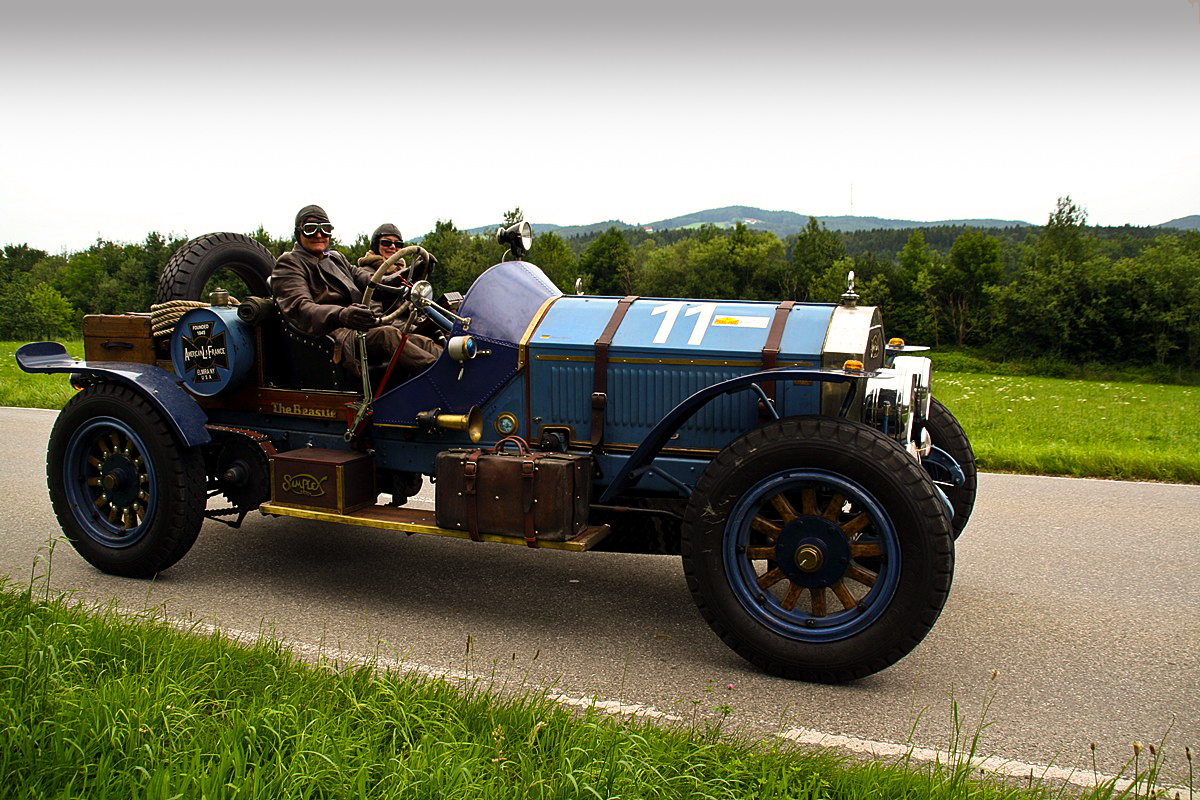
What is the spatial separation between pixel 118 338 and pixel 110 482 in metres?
0.98

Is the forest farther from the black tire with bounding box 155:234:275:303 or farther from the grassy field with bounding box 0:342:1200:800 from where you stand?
the grassy field with bounding box 0:342:1200:800

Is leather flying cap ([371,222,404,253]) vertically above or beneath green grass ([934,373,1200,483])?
above

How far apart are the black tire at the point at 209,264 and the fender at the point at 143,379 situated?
0.54 metres

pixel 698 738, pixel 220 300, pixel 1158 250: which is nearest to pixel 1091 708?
pixel 698 738

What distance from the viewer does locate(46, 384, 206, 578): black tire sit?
5.06 m

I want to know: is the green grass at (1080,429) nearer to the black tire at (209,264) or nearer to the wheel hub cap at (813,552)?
the wheel hub cap at (813,552)

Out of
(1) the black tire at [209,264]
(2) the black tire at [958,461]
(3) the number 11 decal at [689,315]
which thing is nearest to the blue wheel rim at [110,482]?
(1) the black tire at [209,264]

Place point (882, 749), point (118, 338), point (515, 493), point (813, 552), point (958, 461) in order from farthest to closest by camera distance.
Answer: point (118, 338)
point (958, 461)
point (515, 493)
point (813, 552)
point (882, 749)

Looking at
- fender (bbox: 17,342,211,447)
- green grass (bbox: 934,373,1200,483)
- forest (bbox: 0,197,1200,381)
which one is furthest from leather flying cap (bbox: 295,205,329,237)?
forest (bbox: 0,197,1200,381)

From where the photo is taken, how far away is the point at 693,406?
414 cm

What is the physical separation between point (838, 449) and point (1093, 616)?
6.43 ft

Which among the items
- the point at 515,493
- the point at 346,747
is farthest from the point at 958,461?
the point at 346,747

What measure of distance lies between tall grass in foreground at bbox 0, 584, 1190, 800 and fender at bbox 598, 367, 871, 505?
124cm

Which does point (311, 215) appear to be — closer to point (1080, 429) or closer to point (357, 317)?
point (357, 317)
